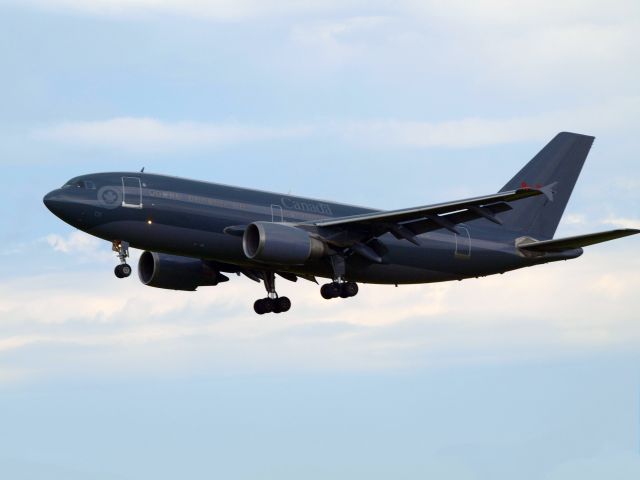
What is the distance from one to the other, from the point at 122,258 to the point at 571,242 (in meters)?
17.7

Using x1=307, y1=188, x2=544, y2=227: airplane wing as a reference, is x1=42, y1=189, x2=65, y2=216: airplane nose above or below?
above

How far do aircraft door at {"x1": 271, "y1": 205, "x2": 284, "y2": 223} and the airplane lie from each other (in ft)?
0.16

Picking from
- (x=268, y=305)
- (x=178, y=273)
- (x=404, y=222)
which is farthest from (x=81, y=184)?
(x=404, y=222)

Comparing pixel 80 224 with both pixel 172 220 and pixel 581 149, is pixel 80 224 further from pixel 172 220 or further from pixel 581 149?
pixel 581 149

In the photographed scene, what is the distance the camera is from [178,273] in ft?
186

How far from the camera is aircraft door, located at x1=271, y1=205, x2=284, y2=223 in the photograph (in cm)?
5226

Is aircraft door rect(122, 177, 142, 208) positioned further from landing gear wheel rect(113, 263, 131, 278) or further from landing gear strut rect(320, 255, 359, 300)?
landing gear strut rect(320, 255, 359, 300)

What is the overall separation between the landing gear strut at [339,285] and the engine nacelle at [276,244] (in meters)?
2.09

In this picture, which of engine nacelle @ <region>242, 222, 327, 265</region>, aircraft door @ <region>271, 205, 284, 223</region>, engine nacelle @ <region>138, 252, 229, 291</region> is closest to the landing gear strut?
engine nacelle @ <region>242, 222, 327, 265</region>

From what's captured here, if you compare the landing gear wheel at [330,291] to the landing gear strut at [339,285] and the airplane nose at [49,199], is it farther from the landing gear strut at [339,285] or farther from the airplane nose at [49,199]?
the airplane nose at [49,199]

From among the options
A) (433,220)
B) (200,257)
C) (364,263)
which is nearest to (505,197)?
(433,220)

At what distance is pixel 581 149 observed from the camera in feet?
200

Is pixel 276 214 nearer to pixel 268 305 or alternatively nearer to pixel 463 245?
pixel 268 305

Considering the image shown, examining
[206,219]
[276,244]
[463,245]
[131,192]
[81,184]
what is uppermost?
[81,184]
